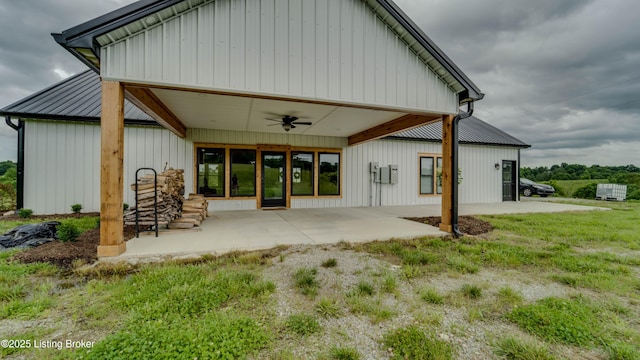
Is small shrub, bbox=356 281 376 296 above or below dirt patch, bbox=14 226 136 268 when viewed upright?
below

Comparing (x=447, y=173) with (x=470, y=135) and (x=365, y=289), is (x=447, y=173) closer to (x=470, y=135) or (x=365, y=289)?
(x=365, y=289)

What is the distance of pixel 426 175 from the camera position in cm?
1070

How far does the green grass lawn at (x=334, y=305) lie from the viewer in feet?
5.68

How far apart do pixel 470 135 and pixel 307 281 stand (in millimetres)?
11644

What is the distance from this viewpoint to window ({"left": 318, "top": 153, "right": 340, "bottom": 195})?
371 inches

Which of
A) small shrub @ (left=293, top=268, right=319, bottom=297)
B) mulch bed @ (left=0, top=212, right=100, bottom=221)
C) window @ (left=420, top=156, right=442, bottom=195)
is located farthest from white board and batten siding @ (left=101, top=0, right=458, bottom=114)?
window @ (left=420, top=156, right=442, bottom=195)

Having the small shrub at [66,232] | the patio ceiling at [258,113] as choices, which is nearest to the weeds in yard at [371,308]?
the patio ceiling at [258,113]

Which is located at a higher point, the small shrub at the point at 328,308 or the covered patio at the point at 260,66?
the covered patio at the point at 260,66

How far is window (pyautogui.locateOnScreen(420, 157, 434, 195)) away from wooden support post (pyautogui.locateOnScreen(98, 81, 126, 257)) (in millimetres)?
10187

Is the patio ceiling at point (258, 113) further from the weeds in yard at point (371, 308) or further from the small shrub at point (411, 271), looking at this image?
the weeds in yard at point (371, 308)

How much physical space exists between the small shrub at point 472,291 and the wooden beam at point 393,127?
393 centimetres

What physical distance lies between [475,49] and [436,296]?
37.5ft

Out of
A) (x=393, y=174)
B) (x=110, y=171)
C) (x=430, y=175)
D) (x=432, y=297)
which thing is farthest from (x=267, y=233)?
(x=430, y=175)

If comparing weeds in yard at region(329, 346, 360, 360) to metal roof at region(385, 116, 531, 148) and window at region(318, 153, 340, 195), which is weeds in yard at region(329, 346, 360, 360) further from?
metal roof at region(385, 116, 531, 148)
